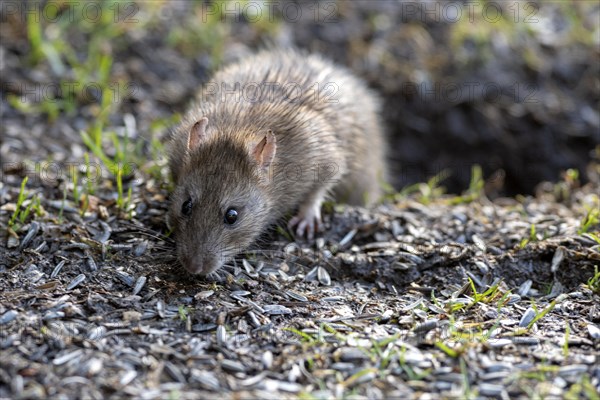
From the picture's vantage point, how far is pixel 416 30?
881 cm

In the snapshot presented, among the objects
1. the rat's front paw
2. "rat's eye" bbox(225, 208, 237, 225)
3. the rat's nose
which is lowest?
the rat's nose

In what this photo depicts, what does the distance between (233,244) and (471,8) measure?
569cm

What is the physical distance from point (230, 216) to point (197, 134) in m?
0.71

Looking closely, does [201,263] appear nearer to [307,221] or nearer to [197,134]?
[197,134]

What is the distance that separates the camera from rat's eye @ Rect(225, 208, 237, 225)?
5078 mm

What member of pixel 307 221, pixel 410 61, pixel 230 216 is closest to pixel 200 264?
pixel 230 216

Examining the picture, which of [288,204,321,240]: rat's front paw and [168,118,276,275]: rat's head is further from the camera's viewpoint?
[288,204,321,240]: rat's front paw

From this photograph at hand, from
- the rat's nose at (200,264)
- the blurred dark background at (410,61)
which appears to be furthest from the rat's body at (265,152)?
the blurred dark background at (410,61)

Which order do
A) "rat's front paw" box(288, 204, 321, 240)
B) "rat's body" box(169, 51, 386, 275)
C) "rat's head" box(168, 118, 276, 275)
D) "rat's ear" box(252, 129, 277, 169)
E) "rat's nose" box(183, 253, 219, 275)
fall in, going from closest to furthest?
"rat's nose" box(183, 253, 219, 275)
"rat's head" box(168, 118, 276, 275)
"rat's body" box(169, 51, 386, 275)
"rat's ear" box(252, 129, 277, 169)
"rat's front paw" box(288, 204, 321, 240)

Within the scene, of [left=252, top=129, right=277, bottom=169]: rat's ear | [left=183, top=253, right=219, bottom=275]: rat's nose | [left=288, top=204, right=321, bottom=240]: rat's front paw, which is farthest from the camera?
[left=288, top=204, right=321, bottom=240]: rat's front paw

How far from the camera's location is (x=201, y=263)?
4770 mm

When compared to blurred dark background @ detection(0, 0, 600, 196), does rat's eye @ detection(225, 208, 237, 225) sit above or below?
below

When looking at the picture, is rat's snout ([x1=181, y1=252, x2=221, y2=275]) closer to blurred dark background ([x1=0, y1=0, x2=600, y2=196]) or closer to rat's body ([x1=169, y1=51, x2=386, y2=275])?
rat's body ([x1=169, y1=51, x2=386, y2=275])

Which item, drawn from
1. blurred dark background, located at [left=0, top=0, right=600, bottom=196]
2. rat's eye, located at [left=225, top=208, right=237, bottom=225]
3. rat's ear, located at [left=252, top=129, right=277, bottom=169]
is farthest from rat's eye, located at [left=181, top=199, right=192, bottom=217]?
blurred dark background, located at [left=0, top=0, right=600, bottom=196]
